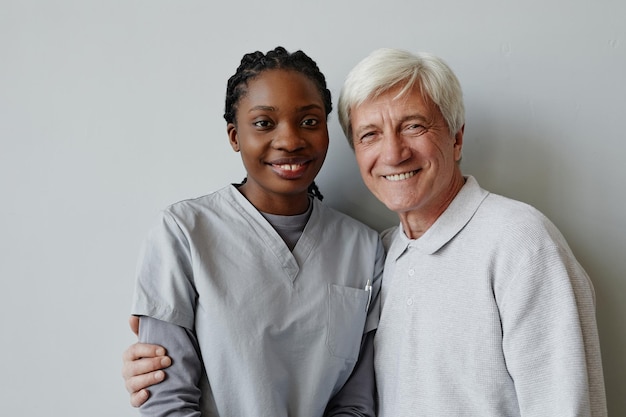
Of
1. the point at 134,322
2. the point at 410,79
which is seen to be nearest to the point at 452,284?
the point at 410,79

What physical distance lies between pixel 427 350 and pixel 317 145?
49 centimetres

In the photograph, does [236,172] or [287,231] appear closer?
[287,231]

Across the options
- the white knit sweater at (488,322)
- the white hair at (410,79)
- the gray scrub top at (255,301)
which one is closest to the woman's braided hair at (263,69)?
the white hair at (410,79)

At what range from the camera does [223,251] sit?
1.34 m

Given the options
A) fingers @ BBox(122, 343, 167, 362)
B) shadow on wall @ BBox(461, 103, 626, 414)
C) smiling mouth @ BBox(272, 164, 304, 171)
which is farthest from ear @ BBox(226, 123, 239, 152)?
shadow on wall @ BBox(461, 103, 626, 414)

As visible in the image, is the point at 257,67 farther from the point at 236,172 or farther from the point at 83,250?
the point at 83,250

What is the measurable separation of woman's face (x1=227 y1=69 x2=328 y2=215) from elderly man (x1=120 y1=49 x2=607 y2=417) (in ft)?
0.32

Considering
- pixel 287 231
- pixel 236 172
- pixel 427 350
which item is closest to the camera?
pixel 427 350

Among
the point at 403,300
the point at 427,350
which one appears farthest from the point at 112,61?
the point at 427,350

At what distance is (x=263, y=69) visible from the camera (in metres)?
1.35

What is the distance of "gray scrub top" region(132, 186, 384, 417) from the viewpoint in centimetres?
127

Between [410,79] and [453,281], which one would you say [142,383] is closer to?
[453,281]

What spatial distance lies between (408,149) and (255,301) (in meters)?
0.45

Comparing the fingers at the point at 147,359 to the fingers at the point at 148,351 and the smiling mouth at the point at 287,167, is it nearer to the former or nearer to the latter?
the fingers at the point at 148,351
